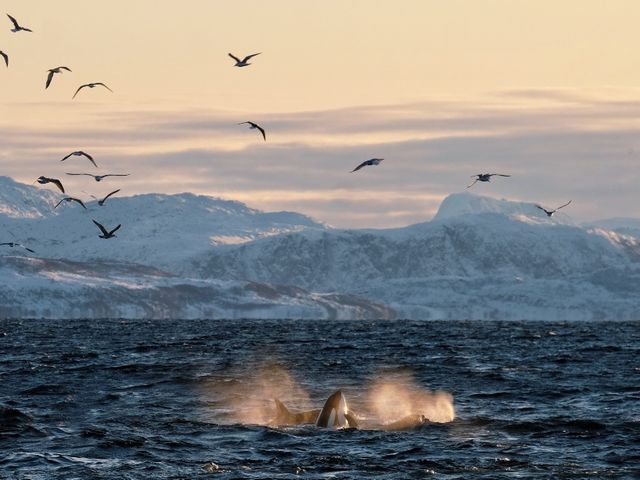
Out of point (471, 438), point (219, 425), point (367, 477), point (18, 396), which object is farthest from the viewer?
point (18, 396)

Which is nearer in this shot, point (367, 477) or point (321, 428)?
point (367, 477)

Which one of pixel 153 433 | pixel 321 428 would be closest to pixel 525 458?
pixel 321 428

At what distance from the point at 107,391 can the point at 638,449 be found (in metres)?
23.6

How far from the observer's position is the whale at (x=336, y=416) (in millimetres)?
41562

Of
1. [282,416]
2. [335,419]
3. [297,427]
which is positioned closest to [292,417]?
[282,416]

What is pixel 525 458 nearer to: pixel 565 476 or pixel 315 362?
pixel 565 476

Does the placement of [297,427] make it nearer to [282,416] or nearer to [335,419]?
[335,419]

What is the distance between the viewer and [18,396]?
51125 mm

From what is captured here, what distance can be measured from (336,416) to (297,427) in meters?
1.19

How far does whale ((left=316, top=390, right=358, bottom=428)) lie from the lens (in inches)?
1636

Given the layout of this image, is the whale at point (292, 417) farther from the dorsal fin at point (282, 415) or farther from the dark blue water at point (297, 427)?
the dark blue water at point (297, 427)

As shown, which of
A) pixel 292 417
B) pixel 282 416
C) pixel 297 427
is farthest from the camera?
pixel 282 416

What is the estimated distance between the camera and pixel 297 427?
41.5m

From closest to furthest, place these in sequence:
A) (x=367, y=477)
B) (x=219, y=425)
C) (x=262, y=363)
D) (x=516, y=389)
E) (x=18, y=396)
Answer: (x=367, y=477)
(x=219, y=425)
(x=18, y=396)
(x=516, y=389)
(x=262, y=363)
